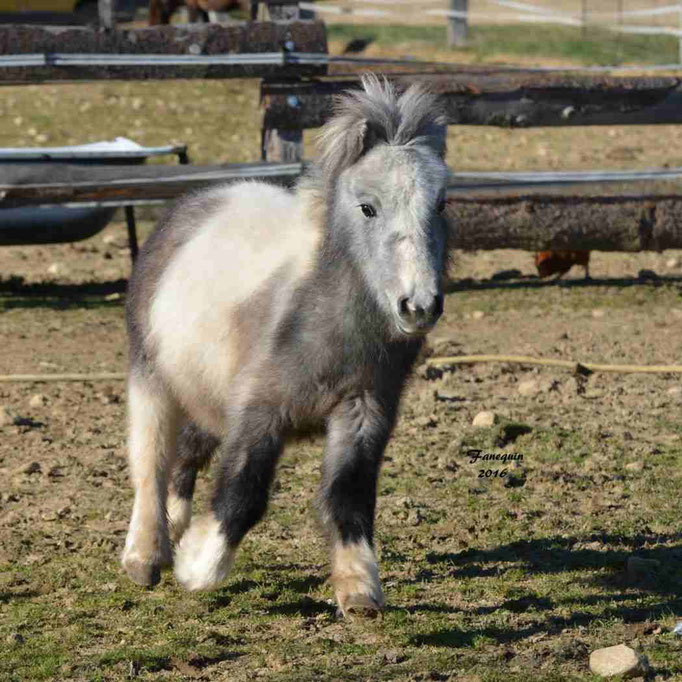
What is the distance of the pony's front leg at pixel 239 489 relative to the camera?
4.04 m

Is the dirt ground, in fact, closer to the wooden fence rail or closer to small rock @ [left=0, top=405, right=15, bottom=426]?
small rock @ [left=0, top=405, right=15, bottom=426]

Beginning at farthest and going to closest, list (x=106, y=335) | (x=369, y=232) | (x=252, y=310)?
1. (x=106, y=335)
2. (x=252, y=310)
3. (x=369, y=232)

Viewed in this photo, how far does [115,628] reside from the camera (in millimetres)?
4105

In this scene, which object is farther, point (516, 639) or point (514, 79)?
point (514, 79)

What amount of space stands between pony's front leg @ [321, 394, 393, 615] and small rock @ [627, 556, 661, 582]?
1.02m

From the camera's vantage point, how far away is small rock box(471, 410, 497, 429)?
6305 mm

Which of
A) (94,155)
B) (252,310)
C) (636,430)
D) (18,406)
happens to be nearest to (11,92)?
(94,155)

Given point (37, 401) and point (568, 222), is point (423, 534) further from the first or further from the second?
point (568, 222)

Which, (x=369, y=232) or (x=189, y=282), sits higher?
(x=369, y=232)

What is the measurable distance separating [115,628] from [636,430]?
3111 millimetres

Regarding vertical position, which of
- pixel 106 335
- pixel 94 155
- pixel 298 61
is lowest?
pixel 106 335

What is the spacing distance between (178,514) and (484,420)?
1.90 m

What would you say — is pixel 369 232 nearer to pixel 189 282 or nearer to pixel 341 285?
pixel 341 285

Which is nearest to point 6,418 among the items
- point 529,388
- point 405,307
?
point 529,388
